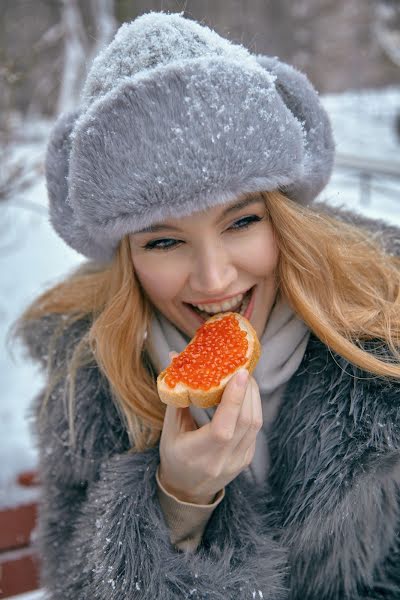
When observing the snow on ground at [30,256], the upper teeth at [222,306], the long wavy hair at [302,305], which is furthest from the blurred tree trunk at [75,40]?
the upper teeth at [222,306]

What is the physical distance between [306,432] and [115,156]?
920mm

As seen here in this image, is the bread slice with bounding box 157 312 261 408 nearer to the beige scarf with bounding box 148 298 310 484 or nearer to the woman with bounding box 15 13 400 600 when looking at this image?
the woman with bounding box 15 13 400 600

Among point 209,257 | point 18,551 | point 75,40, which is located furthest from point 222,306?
point 75,40

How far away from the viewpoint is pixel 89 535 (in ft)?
5.08

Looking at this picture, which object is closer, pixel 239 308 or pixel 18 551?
pixel 239 308

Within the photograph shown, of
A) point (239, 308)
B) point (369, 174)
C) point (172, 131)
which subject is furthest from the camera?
point (369, 174)

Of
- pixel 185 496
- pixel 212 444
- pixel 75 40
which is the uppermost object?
pixel 75 40

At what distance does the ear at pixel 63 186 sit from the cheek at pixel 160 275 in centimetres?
19

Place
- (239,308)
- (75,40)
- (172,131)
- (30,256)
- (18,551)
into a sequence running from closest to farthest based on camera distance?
(172,131), (239,308), (18,551), (75,40), (30,256)

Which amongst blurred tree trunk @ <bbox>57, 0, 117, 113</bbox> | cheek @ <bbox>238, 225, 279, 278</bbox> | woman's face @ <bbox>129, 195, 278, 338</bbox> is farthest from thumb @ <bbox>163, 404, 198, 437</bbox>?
blurred tree trunk @ <bbox>57, 0, 117, 113</bbox>

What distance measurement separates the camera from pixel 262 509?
5.30 feet

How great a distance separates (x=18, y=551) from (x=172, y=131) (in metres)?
1.89

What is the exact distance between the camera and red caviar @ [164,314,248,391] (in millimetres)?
1382

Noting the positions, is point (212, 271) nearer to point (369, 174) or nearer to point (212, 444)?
point (212, 444)
